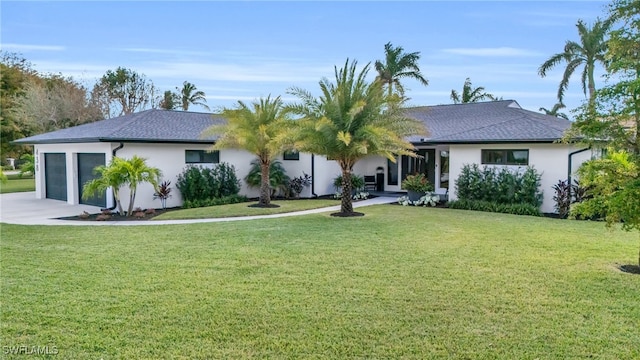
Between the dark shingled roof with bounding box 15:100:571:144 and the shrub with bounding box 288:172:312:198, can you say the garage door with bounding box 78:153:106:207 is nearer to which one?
the dark shingled roof with bounding box 15:100:571:144

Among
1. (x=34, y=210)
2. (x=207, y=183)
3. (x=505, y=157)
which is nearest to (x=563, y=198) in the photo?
(x=505, y=157)

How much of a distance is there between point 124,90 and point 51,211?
105 ft

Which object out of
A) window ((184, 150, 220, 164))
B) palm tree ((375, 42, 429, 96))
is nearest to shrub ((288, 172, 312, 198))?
window ((184, 150, 220, 164))

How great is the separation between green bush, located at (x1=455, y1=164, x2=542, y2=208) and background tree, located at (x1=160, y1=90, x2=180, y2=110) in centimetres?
3655

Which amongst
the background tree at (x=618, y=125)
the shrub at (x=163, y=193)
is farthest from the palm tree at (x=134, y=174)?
the background tree at (x=618, y=125)

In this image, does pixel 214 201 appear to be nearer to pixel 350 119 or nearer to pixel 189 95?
pixel 350 119

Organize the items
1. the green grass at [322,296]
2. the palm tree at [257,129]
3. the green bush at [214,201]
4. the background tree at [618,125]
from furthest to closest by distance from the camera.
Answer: the green bush at [214,201] < the palm tree at [257,129] < the background tree at [618,125] < the green grass at [322,296]

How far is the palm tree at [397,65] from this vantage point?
3297cm

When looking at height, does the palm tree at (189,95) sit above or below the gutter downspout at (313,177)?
above

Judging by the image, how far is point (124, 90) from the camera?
45000mm

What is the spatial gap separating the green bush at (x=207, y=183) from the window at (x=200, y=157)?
0.99 ft

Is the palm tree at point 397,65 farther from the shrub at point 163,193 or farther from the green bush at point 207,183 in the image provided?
the shrub at point 163,193

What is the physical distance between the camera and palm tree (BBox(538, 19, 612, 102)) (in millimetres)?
28094

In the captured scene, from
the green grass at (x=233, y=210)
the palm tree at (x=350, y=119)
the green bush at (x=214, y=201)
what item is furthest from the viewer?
the green bush at (x=214, y=201)
